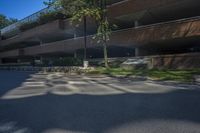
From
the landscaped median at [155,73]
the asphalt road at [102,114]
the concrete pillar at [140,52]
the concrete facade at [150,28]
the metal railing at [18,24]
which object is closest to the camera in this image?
the asphalt road at [102,114]

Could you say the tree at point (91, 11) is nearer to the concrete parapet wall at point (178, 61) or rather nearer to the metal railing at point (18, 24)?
the concrete parapet wall at point (178, 61)

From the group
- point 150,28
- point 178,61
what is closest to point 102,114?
point 178,61

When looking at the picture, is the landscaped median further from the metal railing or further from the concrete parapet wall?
the metal railing

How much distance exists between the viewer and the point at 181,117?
6.20 m

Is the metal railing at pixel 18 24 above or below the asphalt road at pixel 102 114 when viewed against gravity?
above

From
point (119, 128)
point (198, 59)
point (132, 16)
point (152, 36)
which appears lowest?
point (119, 128)

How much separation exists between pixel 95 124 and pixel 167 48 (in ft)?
92.5

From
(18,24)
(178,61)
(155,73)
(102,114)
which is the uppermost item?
(18,24)

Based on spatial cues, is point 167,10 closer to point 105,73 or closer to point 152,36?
point 152,36

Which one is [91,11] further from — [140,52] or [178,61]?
[178,61]

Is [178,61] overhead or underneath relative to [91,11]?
underneath

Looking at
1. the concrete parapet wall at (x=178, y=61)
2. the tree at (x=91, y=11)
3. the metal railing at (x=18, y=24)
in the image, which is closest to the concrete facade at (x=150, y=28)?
the concrete parapet wall at (x=178, y=61)

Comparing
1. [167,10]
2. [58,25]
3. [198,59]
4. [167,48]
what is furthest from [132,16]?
[58,25]

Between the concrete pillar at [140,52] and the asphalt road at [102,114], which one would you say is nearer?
the asphalt road at [102,114]
